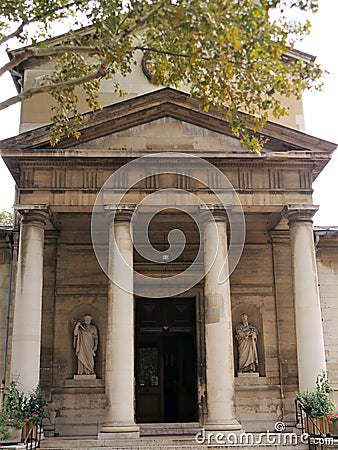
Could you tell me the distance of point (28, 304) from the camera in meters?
15.6

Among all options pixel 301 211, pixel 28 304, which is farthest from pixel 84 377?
pixel 301 211

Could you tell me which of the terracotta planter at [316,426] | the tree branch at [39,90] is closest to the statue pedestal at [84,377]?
the terracotta planter at [316,426]

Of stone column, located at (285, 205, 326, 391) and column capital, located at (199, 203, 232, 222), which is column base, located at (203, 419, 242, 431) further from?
column capital, located at (199, 203, 232, 222)

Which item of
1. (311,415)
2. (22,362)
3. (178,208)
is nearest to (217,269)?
(178,208)

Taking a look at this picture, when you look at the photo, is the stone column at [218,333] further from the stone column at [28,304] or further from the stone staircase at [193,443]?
the stone column at [28,304]

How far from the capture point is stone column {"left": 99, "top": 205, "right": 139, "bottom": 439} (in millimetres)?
14859

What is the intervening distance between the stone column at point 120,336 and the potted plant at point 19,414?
158 centimetres

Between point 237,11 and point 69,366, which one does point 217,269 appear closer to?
point 69,366

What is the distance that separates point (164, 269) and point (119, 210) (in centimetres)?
362

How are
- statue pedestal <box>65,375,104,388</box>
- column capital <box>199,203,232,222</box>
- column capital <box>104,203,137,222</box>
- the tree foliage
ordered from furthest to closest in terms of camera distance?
statue pedestal <box>65,375,104,388</box>, column capital <box>199,203,232,222</box>, column capital <box>104,203,137,222</box>, the tree foliage

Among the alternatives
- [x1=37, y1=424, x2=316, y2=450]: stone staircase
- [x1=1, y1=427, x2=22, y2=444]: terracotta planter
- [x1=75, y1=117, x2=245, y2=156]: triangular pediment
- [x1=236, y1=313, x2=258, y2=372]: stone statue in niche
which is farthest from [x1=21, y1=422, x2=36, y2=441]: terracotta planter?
[x1=75, y1=117, x2=245, y2=156]: triangular pediment

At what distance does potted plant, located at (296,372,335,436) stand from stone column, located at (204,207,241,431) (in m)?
1.64

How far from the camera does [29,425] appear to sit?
1438 cm

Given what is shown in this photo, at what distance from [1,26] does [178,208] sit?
6.64 metres
